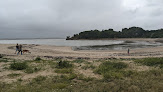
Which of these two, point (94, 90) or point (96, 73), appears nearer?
point (94, 90)

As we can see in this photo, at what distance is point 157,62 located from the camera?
34.1 feet

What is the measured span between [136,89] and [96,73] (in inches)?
134

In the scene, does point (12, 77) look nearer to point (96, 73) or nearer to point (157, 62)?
point (96, 73)

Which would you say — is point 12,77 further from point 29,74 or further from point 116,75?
point 116,75

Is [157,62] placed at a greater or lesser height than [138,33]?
lesser

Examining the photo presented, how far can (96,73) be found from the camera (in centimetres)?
809

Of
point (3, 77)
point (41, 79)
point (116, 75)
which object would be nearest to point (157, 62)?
point (116, 75)

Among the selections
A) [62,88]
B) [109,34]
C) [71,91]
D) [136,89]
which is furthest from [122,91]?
[109,34]

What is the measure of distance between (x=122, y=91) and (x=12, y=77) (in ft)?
20.3

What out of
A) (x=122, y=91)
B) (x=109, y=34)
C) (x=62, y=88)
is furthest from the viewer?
(x=109, y=34)

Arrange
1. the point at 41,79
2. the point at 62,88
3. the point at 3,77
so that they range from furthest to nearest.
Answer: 1. the point at 3,77
2. the point at 41,79
3. the point at 62,88

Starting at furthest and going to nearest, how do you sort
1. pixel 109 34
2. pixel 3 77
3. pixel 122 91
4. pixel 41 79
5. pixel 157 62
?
pixel 109 34 → pixel 157 62 → pixel 3 77 → pixel 41 79 → pixel 122 91

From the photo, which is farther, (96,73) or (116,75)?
(96,73)

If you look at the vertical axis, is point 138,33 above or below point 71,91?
above
